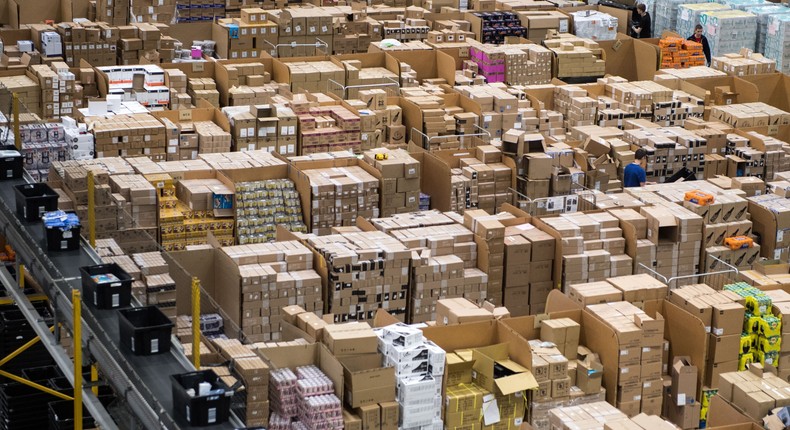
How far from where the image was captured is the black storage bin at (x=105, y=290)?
12.2 metres

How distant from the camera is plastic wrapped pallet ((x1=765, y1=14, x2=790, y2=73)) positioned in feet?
82.6

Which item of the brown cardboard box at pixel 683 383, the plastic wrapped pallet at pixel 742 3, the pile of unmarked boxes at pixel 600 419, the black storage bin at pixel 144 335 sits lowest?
the brown cardboard box at pixel 683 383

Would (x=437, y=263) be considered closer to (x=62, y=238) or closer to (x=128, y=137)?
(x=62, y=238)

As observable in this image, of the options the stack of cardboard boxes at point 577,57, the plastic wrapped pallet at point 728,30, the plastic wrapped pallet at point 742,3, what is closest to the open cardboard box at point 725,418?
the stack of cardboard boxes at point 577,57

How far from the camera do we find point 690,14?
26.3m

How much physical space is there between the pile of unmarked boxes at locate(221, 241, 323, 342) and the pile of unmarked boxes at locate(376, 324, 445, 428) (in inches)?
78.9

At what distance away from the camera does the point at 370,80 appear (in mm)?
21906

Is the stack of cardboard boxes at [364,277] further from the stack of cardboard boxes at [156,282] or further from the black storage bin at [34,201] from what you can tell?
the black storage bin at [34,201]

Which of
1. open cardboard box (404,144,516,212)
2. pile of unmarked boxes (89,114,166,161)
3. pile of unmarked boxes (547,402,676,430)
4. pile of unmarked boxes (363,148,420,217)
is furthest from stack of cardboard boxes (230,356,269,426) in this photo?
pile of unmarked boxes (89,114,166,161)

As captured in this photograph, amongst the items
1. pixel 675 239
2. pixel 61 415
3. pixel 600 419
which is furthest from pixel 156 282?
pixel 675 239

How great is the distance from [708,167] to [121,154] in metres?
8.13

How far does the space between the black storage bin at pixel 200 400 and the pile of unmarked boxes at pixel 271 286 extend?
3.98 m

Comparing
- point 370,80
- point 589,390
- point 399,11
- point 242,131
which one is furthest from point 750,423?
point 399,11

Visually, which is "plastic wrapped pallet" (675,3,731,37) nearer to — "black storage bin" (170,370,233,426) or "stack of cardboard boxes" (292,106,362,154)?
"stack of cardboard boxes" (292,106,362,154)
